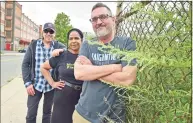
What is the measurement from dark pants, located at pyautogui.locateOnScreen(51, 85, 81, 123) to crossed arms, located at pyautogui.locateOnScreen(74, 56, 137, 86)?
106 cm

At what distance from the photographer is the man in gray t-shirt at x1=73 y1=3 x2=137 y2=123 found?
235 centimetres

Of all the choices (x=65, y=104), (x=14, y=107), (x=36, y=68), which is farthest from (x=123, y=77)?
(x=14, y=107)

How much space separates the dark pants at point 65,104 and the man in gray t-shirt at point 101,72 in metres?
1.04

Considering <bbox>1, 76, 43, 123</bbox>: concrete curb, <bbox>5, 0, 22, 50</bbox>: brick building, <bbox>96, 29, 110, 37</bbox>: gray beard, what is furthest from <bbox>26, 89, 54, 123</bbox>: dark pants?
<bbox>5, 0, 22, 50</bbox>: brick building

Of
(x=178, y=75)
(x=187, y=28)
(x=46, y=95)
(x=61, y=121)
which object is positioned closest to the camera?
(x=187, y=28)

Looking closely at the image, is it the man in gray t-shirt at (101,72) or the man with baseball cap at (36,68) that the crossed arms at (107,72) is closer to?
the man in gray t-shirt at (101,72)

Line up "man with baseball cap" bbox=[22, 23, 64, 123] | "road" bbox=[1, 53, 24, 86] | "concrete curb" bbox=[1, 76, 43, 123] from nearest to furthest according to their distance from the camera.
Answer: "man with baseball cap" bbox=[22, 23, 64, 123] → "concrete curb" bbox=[1, 76, 43, 123] → "road" bbox=[1, 53, 24, 86]

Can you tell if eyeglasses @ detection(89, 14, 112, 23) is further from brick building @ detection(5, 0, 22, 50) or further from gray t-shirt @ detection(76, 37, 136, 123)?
brick building @ detection(5, 0, 22, 50)

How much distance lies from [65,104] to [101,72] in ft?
4.50

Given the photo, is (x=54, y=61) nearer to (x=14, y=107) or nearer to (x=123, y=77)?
(x=123, y=77)

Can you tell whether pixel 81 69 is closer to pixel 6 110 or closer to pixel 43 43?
pixel 43 43

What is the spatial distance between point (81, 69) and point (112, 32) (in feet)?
1.29

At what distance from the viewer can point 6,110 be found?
655 centimetres

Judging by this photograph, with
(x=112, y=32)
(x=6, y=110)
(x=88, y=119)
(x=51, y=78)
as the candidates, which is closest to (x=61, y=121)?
(x=51, y=78)
